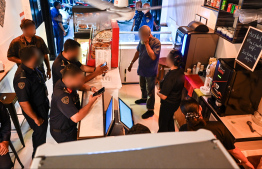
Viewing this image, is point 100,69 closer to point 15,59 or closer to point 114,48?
point 114,48

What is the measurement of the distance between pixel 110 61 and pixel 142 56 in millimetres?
948

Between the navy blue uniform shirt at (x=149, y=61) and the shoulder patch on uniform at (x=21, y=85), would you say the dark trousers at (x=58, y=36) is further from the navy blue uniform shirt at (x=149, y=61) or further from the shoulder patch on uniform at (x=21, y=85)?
the shoulder patch on uniform at (x=21, y=85)

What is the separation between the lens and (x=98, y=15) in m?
4.52

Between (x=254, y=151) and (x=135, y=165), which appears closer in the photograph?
(x=135, y=165)

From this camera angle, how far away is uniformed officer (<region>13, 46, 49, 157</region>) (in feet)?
7.27

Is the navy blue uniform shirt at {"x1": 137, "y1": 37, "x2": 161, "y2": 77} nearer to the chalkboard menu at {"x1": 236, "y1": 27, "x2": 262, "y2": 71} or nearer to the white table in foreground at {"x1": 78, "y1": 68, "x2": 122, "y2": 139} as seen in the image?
the white table in foreground at {"x1": 78, "y1": 68, "x2": 122, "y2": 139}

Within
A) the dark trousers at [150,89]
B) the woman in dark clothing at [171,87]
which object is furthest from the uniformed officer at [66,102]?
the dark trousers at [150,89]

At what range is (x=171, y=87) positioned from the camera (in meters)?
2.68

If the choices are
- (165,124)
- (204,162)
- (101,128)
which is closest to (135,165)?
(204,162)

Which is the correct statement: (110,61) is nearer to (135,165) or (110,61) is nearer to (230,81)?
(230,81)

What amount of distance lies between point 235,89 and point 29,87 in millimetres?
2295

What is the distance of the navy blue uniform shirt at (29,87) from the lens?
220 centimetres

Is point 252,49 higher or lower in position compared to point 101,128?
higher

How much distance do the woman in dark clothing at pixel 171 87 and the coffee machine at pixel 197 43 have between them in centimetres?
89
